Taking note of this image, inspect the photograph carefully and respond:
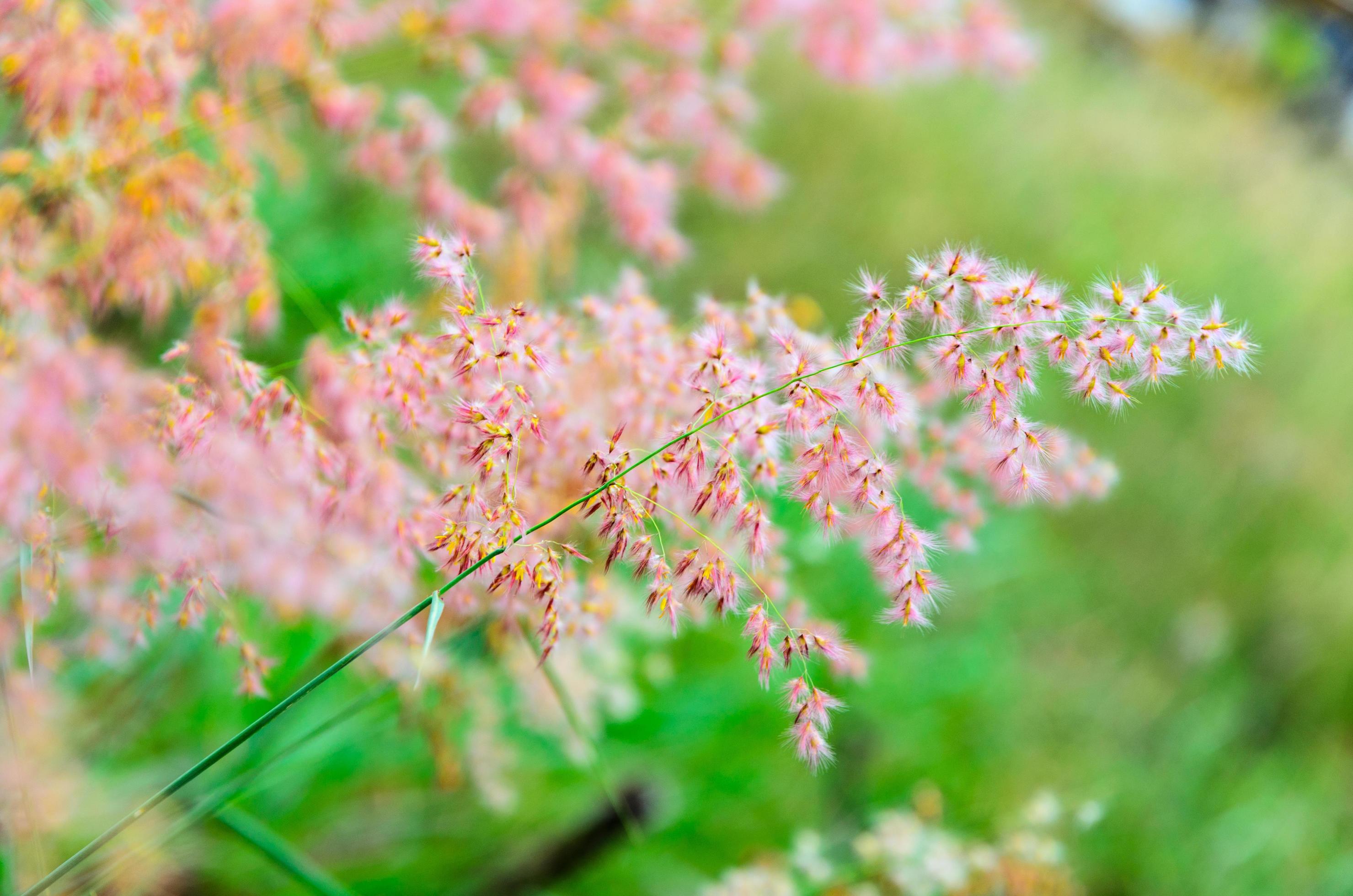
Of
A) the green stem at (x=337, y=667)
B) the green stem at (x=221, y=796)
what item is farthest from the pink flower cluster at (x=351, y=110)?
the green stem at (x=337, y=667)

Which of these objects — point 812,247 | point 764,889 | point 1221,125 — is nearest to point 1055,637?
point 812,247

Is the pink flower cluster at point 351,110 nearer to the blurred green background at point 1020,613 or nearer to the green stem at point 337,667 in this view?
the blurred green background at point 1020,613

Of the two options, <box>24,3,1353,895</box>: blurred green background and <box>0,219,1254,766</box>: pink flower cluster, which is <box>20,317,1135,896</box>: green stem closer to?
<box>0,219,1254,766</box>: pink flower cluster

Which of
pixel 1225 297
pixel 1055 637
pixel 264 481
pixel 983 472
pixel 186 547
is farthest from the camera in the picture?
pixel 1225 297

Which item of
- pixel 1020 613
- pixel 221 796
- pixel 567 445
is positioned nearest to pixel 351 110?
pixel 567 445

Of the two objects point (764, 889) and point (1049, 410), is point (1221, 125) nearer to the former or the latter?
point (1049, 410)

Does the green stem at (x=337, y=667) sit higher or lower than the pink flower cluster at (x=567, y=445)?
lower

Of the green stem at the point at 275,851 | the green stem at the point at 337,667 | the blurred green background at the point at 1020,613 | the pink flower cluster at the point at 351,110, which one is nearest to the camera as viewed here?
the green stem at the point at 337,667
